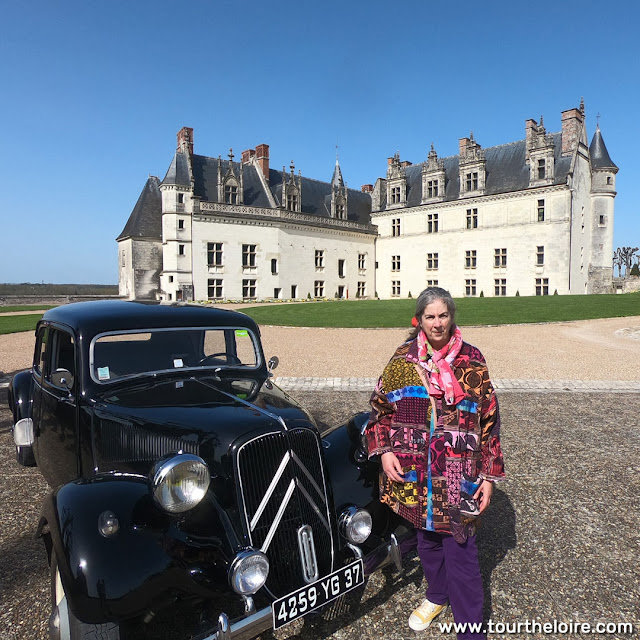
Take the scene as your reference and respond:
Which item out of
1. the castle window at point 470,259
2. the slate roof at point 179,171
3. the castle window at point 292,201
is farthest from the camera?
the castle window at point 292,201

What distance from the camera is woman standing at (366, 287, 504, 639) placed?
7.82 feet

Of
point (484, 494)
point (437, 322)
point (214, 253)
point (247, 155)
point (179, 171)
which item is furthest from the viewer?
point (247, 155)

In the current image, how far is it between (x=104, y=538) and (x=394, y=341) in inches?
494

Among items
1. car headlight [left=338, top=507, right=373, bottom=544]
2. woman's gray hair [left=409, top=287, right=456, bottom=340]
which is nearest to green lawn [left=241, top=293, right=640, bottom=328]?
car headlight [left=338, top=507, right=373, bottom=544]

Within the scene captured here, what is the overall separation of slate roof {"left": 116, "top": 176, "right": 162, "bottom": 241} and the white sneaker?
3641cm

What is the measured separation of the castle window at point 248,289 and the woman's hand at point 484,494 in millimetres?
34953

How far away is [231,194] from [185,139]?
4.93m

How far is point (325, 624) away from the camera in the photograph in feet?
8.86

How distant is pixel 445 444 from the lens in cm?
239

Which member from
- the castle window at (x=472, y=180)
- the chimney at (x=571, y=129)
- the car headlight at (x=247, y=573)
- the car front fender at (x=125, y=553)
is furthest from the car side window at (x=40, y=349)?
the castle window at (x=472, y=180)

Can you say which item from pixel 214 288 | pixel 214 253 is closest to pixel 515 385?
pixel 214 288

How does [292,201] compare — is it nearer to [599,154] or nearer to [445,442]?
[599,154]

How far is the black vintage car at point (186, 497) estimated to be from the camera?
84.9 inches

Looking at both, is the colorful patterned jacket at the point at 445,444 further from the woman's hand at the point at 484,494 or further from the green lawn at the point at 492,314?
the green lawn at the point at 492,314
